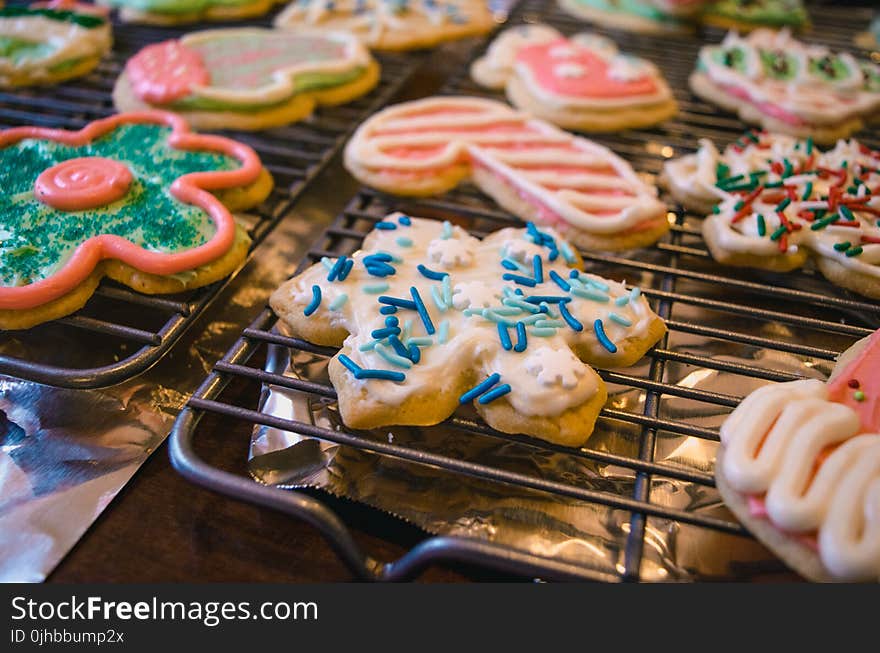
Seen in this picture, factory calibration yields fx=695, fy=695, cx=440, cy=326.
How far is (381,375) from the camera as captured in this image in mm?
1312

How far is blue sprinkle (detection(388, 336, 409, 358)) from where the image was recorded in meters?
1.37

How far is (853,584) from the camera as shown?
108cm

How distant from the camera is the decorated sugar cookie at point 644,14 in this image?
118 inches

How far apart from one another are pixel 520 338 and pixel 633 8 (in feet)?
7.63

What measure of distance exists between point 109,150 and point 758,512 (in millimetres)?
1821

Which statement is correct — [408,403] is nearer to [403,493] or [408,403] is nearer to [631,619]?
[403,493]

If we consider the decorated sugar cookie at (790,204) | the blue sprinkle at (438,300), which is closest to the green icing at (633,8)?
the decorated sugar cookie at (790,204)

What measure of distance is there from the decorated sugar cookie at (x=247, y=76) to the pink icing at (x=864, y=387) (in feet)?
5.82

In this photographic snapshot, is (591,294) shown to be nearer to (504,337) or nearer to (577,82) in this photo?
Answer: (504,337)

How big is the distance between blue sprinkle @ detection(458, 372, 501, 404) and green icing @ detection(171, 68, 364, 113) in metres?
1.38

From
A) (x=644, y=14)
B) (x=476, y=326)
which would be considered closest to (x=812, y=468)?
(x=476, y=326)

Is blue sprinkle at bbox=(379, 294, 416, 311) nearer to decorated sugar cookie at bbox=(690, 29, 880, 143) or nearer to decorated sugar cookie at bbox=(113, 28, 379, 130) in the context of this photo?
decorated sugar cookie at bbox=(113, 28, 379, 130)

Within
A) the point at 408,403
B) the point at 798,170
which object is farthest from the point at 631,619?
the point at 798,170

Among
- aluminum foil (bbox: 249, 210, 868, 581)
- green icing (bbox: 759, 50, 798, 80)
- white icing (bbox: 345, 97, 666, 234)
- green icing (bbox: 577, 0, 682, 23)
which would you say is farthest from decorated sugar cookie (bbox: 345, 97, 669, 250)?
green icing (bbox: 577, 0, 682, 23)
